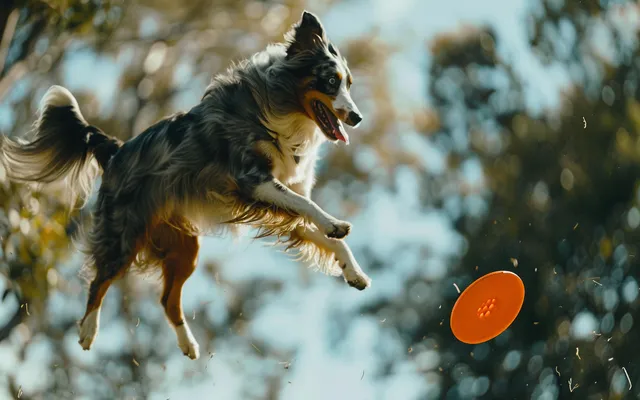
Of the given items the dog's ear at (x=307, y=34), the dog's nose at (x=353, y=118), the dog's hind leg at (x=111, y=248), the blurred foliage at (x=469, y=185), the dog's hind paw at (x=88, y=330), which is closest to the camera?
the dog's nose at (x=353, y=118)

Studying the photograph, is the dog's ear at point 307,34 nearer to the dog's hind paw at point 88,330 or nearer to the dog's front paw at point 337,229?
the dog's front paw at point 337,229

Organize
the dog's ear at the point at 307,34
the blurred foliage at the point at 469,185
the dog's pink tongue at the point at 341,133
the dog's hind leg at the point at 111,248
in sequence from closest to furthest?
the dog's pink tongue at the point at 341,133 < the dog's ear at the point at 307,34 < the dog's hind leg at the point at 111,248 < the blurred foliage at the point at 469,185

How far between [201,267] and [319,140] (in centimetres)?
1484

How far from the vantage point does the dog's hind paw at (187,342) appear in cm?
884

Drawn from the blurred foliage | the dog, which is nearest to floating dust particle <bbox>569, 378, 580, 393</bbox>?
the blurred foliage

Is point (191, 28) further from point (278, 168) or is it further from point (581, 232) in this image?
point (278, 168)

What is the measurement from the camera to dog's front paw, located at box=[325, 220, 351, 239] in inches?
307

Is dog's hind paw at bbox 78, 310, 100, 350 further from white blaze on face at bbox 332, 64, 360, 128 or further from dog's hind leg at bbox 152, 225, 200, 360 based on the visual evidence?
white blaze on face at bbox 332, 64, 360, 128

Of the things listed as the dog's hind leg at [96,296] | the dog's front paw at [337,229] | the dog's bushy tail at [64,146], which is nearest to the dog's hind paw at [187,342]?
the dog's hind leg at [96,296]

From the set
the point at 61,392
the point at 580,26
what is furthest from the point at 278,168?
the point at 580,26

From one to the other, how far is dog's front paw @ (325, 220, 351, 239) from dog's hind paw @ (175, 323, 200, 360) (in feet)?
5.40

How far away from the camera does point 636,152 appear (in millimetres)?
24531

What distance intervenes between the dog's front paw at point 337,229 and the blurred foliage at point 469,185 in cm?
1134

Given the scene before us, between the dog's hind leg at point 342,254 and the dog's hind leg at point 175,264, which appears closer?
the dog's hind leg at point 342,254
